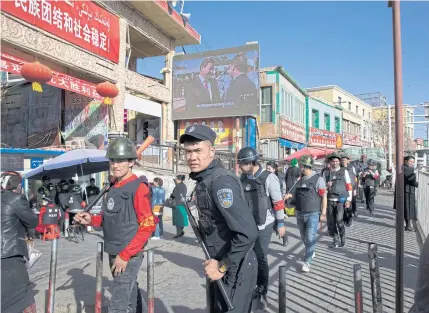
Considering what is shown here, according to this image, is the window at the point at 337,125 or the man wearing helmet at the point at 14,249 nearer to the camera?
the man wearing helmet at the point at 14,249

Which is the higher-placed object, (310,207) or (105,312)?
(310,207)

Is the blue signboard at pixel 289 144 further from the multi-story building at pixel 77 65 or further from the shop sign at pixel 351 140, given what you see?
the shop sign at pixel 351 140

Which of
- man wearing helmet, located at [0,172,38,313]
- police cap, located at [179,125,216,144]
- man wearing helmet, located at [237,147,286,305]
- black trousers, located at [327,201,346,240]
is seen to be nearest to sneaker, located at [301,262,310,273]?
man wearing helmet, located at [237,147,286,305]

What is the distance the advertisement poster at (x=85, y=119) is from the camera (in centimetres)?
1438

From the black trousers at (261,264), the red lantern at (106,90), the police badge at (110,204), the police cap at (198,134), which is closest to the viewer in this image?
the police cap at (198,134)

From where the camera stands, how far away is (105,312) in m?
4.45

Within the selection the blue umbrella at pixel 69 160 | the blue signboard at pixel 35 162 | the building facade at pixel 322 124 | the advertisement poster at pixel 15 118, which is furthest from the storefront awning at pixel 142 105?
the building facade at pixel 322 124

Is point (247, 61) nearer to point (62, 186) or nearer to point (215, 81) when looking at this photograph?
point (215, 81)

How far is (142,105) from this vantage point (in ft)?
56.2

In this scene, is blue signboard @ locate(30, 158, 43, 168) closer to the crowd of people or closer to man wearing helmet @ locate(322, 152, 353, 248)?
the crowd of people

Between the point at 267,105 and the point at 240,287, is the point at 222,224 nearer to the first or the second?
the point at 240,287

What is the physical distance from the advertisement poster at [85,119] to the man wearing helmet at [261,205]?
34.9 feet

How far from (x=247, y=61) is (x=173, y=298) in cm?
1628

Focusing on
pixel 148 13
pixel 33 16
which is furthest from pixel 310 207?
pixel 148 13
